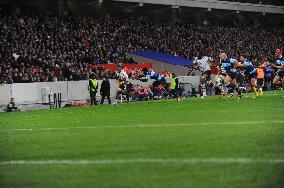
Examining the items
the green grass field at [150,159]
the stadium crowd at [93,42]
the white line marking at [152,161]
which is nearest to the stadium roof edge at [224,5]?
the stadium crowd at [93,42]

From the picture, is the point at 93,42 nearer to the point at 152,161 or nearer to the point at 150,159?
the point at 150,159

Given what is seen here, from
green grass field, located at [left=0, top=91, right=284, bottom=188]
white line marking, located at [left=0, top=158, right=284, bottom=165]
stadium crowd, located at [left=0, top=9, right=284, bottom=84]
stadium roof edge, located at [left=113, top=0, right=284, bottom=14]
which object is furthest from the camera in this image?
stadium roof edge, located at [left=113, top=0, right=284, bottom=14]

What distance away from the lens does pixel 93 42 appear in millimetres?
44312

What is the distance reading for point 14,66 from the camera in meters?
33.7

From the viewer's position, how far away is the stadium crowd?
1383 inches

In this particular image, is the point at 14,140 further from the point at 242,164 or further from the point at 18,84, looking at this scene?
the point at 18,84

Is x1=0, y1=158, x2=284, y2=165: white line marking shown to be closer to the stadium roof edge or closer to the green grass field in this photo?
the green grass field

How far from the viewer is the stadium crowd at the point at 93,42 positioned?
35125 millimetres

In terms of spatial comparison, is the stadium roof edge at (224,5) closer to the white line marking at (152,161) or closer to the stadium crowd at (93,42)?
the stadium crowd at (93,42)

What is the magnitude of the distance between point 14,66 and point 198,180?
3003 centimetres

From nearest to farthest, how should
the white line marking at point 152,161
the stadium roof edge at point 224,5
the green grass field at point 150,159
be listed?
1. the green grass field at point 150,159
2. the white line marking at point 152,161
3. the stadium roof edge at point 224,5

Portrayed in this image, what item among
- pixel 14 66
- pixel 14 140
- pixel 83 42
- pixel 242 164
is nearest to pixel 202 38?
pixel 83 42

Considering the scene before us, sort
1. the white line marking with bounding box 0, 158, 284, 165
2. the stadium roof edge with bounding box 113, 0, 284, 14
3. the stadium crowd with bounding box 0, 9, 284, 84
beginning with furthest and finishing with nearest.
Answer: the stadium roof edge with bounding box 113, 0, 284, 14
the stadium crowd with bounding box 0, 9, 284, 84
the white line marking with bounding box 0, 158, 284, 165

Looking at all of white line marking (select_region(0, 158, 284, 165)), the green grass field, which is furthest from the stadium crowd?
white line marking (select_region(0, 158, 284, 165))
